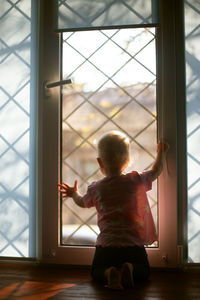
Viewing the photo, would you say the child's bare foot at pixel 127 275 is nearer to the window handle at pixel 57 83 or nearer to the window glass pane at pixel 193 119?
the window glass pane at pixel 193 119

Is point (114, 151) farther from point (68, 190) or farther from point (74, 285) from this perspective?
point (74, 285)

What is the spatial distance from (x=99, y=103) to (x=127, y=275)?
→ 0.88 meters

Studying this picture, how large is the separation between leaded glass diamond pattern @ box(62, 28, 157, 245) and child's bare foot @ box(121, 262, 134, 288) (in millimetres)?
366

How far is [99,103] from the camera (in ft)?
6.05

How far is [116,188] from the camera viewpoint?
169 centimetres

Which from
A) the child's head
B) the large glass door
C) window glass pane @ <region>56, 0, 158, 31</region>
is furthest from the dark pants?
window glass pane @ <region>56, 0, 158, 31</region>

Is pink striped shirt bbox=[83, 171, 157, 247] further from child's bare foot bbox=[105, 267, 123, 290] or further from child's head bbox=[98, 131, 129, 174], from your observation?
child's bare foot bbox=[105, 267, 123, 290]

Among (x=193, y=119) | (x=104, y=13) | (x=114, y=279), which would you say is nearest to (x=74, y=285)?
(x=114, y=279)

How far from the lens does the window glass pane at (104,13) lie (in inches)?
69.6

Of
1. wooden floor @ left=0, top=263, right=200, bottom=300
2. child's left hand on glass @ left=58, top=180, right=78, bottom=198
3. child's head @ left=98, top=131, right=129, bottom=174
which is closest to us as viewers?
wooden floor @ left=0, top=263, right=200, bottom=300

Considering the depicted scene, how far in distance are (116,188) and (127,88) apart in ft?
1.77

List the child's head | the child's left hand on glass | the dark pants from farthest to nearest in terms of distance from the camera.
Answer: the child's left hand on glass, the child's head, the dark pants

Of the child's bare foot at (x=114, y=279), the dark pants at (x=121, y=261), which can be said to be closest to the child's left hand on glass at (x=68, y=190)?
the dark pants at (x=121, y=261)

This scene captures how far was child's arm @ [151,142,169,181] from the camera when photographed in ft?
5.64
